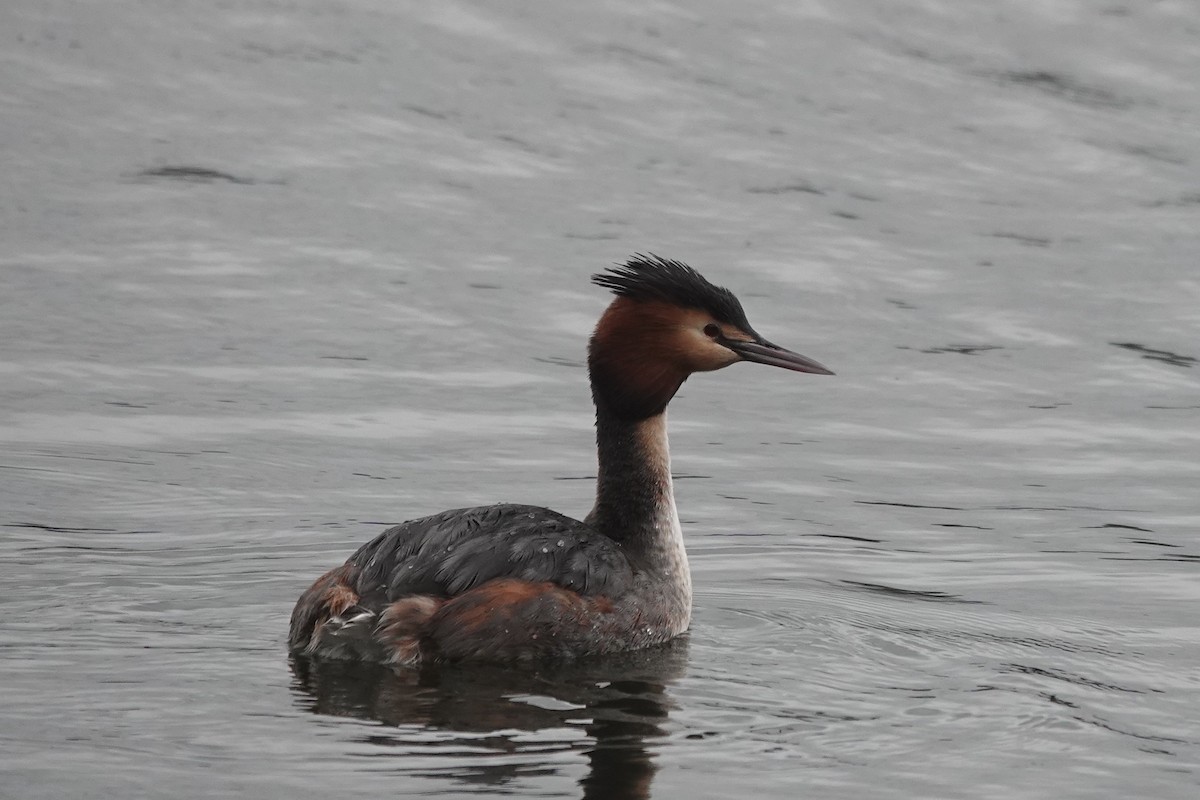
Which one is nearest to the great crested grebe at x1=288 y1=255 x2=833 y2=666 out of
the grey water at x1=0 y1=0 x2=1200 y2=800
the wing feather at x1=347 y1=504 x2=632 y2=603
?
the wing feather at x1=347 y1=504 x2=632 y2=603

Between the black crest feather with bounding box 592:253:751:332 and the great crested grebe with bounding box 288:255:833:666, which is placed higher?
the black crest feather with bounding box 592:253:751:332

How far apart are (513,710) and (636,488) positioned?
5.28 ft

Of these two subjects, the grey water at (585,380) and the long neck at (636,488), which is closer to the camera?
the grey water at (585,380)

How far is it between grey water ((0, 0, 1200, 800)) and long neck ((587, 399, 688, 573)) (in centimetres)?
41

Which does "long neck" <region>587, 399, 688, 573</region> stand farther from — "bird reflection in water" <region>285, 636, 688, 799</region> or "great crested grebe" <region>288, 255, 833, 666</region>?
"bird reflection in water" <region>285, 636, 688, 799</region>

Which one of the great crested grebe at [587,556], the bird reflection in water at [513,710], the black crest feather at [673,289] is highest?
the black crest feather at [673,289]

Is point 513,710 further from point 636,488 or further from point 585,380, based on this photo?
point 585,380

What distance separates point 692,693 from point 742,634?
2.88ft

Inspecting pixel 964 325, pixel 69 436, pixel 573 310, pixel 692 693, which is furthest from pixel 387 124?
pixel 692 693

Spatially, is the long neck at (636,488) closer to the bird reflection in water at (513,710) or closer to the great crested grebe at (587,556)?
the great crested grebe at (587,556)

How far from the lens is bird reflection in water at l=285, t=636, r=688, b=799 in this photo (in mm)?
6441

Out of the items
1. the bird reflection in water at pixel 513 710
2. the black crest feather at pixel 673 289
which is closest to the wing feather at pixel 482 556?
the bird reflection in water at pixel 513 710

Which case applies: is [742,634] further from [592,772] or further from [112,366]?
[112,366]

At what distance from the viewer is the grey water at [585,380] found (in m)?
6.90
